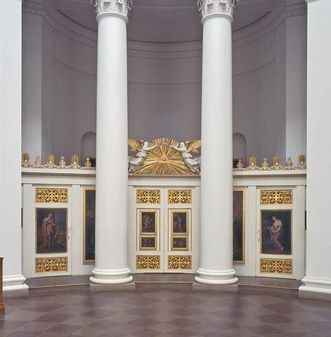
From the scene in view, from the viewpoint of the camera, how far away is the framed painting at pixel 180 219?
1259 centimetres

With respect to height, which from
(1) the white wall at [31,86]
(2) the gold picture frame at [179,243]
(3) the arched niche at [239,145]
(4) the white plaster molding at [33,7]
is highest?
(4) the white plaster molding at [33,7]

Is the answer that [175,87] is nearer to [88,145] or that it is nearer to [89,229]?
[88,145]

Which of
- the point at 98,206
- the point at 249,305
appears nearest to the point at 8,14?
the point at 98,206

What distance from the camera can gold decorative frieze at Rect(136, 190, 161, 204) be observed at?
41.2ft

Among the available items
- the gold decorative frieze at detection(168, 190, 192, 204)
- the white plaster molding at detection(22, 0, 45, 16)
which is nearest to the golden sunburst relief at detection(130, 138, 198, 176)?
the gold decorative frieze at detection(168, 190, 192, 204)

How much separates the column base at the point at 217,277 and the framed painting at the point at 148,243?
174cm

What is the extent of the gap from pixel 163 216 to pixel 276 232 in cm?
279

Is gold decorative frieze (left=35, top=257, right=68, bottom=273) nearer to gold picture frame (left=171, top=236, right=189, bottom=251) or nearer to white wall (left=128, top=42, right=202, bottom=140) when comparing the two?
gold picture frame (left=171, top=236, right=189, bottom=251)

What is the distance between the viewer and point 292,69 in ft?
44.5

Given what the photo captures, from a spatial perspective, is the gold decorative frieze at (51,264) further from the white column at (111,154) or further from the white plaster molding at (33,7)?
the white plaster molding at (33,7)

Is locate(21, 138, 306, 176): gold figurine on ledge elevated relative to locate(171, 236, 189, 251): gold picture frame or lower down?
elevated

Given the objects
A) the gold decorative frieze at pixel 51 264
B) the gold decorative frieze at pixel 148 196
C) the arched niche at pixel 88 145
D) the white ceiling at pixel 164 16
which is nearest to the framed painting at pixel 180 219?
the gold decorative frieze at pixel 148 196

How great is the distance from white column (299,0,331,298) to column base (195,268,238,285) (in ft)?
5.23

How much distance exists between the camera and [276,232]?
39.3 feet
